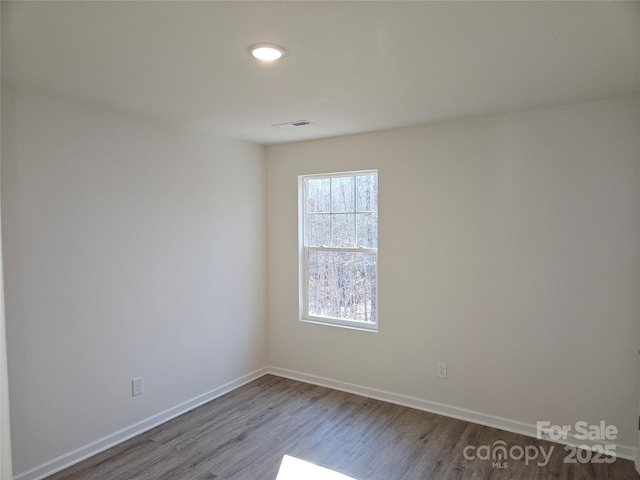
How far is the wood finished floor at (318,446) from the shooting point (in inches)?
102

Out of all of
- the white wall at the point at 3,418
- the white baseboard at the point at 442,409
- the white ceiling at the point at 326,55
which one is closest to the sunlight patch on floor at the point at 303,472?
the white baseboard at the point at 442,409

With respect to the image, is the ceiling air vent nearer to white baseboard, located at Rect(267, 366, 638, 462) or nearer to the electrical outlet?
the electrical outlet

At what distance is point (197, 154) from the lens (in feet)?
11.9

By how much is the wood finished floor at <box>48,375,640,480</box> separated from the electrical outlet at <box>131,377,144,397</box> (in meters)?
0.33

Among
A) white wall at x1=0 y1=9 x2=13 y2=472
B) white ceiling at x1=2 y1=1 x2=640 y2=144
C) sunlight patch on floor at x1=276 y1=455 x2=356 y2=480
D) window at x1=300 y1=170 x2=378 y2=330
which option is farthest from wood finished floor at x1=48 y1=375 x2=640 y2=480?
white ceiling at x1=2 y1=1 x2=640 y2=144

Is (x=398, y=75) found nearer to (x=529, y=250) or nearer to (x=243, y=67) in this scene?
(x=243, y=67)

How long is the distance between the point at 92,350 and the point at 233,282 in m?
1.45

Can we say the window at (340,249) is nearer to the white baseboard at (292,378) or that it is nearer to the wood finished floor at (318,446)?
the white baseboard at (292,378)

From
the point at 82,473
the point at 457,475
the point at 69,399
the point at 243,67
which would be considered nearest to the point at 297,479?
the point at 457,475

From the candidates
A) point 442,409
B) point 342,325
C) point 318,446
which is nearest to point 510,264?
point 442,409

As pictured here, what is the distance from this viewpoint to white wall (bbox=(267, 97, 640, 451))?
274cm

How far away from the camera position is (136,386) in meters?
3.12

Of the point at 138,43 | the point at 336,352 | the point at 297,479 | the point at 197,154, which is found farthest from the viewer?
the point at 336,352

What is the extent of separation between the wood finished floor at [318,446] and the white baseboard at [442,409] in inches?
2.6
